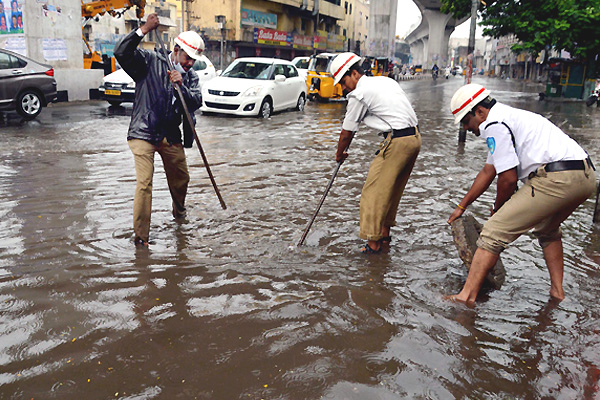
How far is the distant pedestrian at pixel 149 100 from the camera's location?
180 inches

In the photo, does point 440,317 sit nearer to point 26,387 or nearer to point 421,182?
point 26,387

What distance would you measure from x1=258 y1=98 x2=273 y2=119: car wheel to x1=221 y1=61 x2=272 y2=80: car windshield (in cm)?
85

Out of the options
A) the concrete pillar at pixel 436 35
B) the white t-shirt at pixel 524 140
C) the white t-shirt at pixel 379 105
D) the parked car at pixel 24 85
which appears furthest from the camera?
the concrete pillar at pixel 436 35

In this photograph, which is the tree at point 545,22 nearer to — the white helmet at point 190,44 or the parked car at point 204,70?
the parked car at point 204,70

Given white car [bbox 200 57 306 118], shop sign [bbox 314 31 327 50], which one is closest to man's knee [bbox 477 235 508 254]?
white car [bbox 200 57 306 118]

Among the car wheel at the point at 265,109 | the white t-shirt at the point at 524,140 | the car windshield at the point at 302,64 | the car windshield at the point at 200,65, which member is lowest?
the car wheel at the point at 265,109

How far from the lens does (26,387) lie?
8.59 feet

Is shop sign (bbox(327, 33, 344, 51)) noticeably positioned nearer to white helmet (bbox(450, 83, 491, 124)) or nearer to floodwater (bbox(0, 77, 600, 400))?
floodwater (bbox(0, 77, 600, 400))

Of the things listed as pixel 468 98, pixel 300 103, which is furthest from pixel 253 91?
pixel 468 98

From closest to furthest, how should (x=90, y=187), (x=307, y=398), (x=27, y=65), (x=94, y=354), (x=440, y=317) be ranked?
1. (x=307, y=398)
2. (x=94, y=354)
3. (x=440, y=317)
4. (x=90, y=187)
5. (x=27, y=65)

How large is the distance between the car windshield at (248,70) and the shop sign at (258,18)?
29.0 meters

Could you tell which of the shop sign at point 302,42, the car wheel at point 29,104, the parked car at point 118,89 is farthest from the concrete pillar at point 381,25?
the car wheel at point 29,104

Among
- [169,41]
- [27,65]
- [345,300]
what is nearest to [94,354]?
[345,300]

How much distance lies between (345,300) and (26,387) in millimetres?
1994
